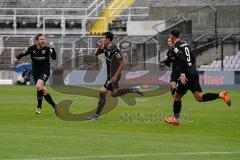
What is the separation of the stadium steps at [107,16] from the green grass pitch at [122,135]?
28426 mm

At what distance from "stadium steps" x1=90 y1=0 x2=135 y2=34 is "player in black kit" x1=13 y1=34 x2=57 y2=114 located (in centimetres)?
3019

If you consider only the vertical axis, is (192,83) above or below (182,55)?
below

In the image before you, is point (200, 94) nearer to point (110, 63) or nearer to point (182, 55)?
point (182, 55)

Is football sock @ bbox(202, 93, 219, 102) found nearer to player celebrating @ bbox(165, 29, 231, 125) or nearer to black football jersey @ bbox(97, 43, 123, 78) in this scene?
player celebrating @ bbox(165, 29, 231, 125)

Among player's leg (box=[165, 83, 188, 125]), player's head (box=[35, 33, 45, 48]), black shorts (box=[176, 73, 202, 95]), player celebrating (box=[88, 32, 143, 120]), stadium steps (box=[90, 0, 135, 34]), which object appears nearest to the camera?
black shorts (box=[176, 73, 202, 95])

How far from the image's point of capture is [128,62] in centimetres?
4216

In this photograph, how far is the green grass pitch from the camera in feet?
41.6

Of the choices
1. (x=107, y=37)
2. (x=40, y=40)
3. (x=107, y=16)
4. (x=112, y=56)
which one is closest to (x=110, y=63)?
(x=112, y=56)

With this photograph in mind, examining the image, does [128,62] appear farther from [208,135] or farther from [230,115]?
[208,135]

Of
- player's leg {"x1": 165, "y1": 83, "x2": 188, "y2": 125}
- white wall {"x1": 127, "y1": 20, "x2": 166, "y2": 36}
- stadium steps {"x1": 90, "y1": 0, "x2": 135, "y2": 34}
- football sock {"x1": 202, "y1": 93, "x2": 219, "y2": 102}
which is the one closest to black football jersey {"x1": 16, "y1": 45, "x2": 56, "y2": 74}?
player's leg {"x1": 165, "y1": 83, "x2": 188, "y2": 125}

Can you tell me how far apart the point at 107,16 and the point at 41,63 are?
3099 centimetres

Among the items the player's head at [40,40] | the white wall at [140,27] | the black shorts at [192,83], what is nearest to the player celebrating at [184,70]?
the black shorts at [192,83]

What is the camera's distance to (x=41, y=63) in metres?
21.2

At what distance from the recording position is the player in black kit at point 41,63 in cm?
2089
